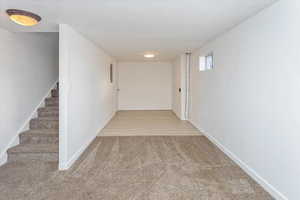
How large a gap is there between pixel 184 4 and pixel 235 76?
1.40 meters

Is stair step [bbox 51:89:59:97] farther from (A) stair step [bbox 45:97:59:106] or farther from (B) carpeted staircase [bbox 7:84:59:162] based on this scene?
(B) carpeted staircase [bbox 7:84:59:162]

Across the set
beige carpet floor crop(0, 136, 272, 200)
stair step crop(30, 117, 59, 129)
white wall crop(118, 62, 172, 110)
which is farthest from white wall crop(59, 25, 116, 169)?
white wall crop(118, 62, 172, 110)

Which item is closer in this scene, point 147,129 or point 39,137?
point 39,137

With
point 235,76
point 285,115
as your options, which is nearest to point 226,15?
point 235,76

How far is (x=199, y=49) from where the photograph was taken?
4.71m

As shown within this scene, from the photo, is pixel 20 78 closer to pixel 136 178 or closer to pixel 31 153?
pixel 31 153

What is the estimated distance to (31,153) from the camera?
296 cm

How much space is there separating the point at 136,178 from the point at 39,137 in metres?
1.97

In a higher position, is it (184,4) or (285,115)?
(184,4)

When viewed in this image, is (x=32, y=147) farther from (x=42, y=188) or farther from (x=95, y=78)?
(x=95, y=78)

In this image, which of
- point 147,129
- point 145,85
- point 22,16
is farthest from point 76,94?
point 145,85

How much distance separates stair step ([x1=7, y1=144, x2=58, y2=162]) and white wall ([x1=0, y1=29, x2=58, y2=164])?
0.11 m

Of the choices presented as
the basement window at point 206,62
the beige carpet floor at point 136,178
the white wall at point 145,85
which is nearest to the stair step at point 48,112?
the beige carpet floor at point 136,178

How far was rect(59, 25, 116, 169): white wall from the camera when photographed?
103 inches
